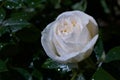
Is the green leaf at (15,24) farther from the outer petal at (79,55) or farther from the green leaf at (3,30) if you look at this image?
the outer petal at (79,55)

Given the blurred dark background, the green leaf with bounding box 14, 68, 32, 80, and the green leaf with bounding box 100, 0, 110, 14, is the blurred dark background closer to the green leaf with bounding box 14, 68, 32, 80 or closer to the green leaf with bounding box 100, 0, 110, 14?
the green leaf with bounding box 14, 68, 32, 80

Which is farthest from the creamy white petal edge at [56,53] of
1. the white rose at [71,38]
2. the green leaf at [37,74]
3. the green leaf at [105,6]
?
the green leaf at [105,6]

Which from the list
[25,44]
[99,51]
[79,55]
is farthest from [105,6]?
[79,55]

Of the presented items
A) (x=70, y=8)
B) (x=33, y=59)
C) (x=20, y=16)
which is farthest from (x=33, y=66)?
(x=70, y=8)

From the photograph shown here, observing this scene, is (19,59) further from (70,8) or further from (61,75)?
(70,8)

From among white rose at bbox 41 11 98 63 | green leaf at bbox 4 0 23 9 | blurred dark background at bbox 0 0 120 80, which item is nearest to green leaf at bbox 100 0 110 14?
blurred dark background at bbox 0 0 120 80

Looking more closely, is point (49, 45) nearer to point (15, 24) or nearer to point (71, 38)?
point (71, 38)
